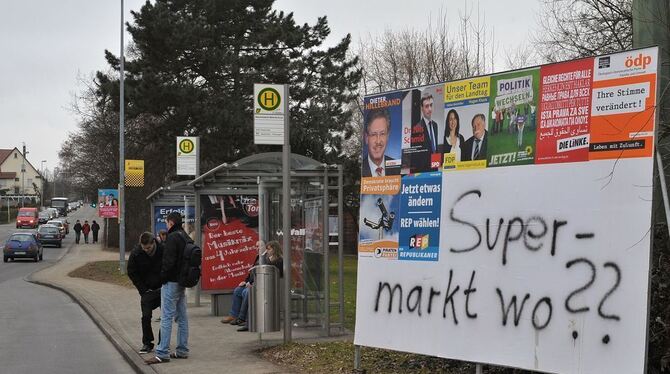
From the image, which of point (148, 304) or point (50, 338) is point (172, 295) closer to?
point (148, 304)

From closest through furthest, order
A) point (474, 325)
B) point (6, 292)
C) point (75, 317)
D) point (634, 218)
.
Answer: point (634, 218)
point (474, 325)
point (75, 317)
point (6, 292)

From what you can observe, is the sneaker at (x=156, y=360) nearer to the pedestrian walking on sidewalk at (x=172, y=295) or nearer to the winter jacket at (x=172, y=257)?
the pedestrian walking on sidewalk at (x=172, y=295)

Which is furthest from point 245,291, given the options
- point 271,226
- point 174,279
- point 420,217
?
point 420,217

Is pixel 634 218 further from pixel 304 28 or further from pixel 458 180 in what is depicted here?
pixel 304 28

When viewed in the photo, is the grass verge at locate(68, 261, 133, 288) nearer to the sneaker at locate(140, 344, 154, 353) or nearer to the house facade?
the sneaker at locate(140, 344, 154, 353)

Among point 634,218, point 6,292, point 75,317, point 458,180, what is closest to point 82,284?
point 6,292

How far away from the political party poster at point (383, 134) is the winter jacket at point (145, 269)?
3.72 m

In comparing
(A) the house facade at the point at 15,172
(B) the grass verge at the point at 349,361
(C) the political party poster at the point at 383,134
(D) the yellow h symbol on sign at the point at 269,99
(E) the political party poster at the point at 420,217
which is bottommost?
(B) the grass verge at the point at 349,361

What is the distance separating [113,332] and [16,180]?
533ft

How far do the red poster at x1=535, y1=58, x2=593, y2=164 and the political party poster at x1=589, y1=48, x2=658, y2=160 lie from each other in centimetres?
8

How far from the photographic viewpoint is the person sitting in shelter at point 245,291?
12406 millimetres

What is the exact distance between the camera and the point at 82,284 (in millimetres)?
26000

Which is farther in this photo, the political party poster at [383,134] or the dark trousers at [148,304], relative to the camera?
the dark trousers at [148,304]


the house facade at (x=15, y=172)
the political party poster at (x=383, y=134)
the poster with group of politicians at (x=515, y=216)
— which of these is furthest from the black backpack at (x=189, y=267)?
the house facade at (x=15, y=172)
